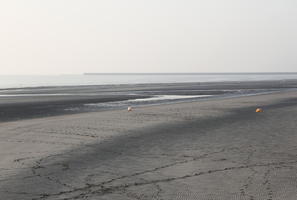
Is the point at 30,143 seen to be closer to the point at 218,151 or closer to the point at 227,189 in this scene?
the point at 218,151

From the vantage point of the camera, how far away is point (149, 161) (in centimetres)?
1062

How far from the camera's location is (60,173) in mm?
9391

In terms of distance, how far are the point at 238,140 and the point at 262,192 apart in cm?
624

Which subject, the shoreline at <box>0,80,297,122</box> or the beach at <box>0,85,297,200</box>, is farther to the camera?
the shoreline at <box>0,80,297,122</box>

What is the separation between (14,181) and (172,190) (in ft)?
11.7

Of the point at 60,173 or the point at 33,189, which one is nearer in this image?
the point at 33,189

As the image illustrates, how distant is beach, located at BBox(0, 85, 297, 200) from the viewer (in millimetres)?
7867

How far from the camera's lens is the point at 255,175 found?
899 cm

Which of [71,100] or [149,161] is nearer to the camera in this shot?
[149,161]

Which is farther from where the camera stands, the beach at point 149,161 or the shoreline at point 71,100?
the shoreline at point 71,100

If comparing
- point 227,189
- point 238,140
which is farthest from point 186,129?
point 227,189

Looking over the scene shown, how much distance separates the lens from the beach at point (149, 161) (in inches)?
310

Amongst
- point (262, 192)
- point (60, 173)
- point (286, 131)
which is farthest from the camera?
point (286, 131)

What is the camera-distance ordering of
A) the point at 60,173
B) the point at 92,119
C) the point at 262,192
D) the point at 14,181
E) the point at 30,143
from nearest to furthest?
the point at 262,192 → the point at 14,181 → the point at 60,173 → the point at 30,143 → the point at 92,119
